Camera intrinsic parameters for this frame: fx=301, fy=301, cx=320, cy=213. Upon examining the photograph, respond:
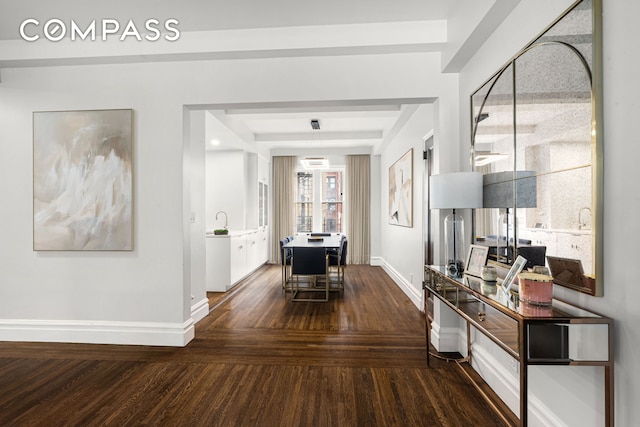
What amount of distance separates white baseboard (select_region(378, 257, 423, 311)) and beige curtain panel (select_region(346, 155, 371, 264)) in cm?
91

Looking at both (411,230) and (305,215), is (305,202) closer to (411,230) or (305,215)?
(305,215)

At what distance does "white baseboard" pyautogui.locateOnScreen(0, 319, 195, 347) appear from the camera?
2932 millimetres

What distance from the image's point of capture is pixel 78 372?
2443mm

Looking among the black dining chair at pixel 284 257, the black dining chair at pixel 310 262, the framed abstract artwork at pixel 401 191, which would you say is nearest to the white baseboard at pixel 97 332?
the black dining chair at pixel 310 262

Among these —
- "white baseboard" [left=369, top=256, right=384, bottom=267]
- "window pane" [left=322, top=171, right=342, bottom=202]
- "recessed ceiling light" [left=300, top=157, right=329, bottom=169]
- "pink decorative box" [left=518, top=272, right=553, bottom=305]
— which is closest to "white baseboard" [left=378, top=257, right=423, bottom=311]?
"white baseboard" [left=369, top=256, right=384, bottom=267]

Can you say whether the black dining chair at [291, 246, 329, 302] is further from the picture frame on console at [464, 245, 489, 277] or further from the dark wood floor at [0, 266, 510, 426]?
the picture frame on console at [464, 245, 489, 277]

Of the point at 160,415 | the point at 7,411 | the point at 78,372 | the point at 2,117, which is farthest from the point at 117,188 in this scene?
the point at 160,415

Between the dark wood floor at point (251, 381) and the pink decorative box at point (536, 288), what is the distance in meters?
0.99

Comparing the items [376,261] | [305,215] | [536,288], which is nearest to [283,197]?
[305,215]

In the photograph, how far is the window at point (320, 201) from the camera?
762 cm

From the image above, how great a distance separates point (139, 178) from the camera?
295cm

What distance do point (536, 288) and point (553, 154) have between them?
0.70 meters

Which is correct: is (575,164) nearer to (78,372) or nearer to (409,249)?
(409,249)

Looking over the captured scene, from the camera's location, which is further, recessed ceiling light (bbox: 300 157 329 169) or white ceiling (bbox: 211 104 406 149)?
recessed ceiling light (bbox: 300 157 329 169)
